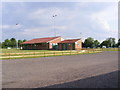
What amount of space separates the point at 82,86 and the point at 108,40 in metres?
98.6

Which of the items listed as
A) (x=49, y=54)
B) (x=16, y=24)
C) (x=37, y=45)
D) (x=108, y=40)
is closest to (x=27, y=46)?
(x=37, y=45)

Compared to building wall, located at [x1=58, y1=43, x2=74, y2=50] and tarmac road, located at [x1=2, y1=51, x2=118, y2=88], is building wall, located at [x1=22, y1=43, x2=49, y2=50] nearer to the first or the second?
building wall, located at [x1=58, y1=43, x2=74, y2=50]

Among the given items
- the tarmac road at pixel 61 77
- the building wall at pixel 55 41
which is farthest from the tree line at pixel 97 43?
the tarmac road at pixel 61 77

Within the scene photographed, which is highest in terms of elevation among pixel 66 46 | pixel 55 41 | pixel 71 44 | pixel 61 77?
pixel 55 41

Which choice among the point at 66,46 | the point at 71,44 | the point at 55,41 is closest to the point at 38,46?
the point at 55,41

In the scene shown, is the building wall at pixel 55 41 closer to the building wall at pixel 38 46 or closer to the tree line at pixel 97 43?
the building wall at pixel 38 46

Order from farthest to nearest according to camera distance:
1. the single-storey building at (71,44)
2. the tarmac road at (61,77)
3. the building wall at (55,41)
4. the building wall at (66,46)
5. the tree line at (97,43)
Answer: the tree line at (97,43)
the building wall at (55,41)
the building wall at (66,46)
the single-storey building at (71,44)
the tarmac road at (61,77)

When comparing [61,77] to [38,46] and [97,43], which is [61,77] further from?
[97,43]

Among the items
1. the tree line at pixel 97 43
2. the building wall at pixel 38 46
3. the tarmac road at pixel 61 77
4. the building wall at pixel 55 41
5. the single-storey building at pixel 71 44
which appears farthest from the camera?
the tree line at pixel 97 43

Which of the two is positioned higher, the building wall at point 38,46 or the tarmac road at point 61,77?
the building wall at point 38,46

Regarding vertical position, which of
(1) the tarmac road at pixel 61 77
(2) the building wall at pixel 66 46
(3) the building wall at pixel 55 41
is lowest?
(1) the tarmac road at pixel 61 77

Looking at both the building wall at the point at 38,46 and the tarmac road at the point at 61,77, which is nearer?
the tarmac road at the point at 61,77

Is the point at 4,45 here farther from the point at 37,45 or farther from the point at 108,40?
the point at 108,40

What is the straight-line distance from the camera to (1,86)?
17.5 ft
